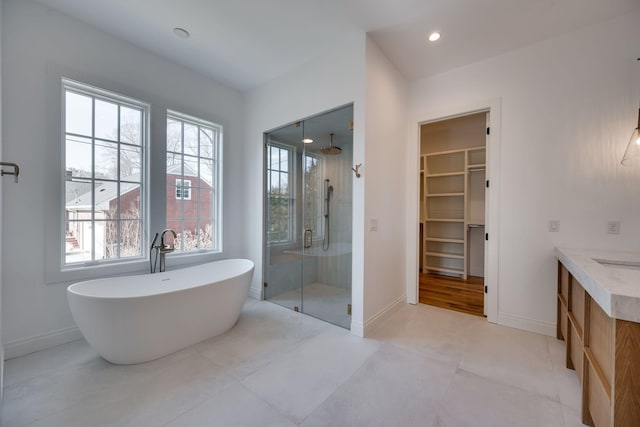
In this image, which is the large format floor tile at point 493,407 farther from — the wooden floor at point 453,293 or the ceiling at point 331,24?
the ceiling at point 331,24

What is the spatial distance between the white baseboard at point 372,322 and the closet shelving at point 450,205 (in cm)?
207

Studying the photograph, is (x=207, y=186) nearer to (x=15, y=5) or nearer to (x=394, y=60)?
(x=15, y=5)

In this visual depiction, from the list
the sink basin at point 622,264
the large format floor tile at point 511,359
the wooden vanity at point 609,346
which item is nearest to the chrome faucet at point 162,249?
the large format floor tile at point 511,359

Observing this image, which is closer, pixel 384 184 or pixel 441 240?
pixel 384 184

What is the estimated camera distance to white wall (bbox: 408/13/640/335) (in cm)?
216

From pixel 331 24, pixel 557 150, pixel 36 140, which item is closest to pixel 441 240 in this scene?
pixel 557 150

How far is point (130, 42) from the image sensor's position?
2.59m

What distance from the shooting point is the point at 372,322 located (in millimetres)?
2553

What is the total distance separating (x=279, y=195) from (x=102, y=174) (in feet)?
6.10

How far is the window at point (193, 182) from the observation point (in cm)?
306

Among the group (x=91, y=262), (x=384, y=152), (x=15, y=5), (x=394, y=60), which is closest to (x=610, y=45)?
(x=394, y=60)

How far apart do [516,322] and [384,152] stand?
2215 millimetres

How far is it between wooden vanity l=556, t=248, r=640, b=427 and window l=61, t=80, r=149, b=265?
3612 mm

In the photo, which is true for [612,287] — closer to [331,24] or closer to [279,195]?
[331,24]
